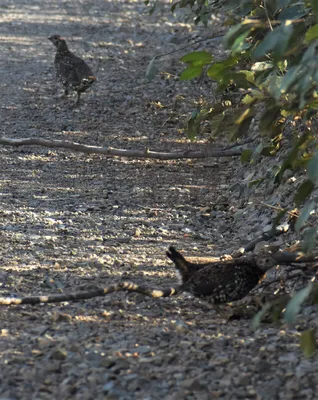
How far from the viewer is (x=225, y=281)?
4379mm

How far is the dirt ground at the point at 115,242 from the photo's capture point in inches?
142

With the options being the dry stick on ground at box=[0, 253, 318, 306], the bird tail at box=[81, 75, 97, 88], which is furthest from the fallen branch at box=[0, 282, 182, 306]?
the bird tail at box=[81, 75, 97, 88]

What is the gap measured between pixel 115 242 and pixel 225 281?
1.39m

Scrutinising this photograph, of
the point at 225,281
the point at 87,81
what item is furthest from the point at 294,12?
the point at 87,81

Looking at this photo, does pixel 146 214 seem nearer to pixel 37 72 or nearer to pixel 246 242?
pixel 246 242

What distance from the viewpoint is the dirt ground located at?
360 centimetres

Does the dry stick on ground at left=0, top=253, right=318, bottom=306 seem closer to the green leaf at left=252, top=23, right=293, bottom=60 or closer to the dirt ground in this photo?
the dirt ground

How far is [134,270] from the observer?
16.7ft

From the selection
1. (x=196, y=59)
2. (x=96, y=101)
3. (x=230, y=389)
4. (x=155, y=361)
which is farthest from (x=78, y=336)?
(x=96, y=101)

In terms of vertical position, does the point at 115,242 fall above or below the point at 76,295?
below

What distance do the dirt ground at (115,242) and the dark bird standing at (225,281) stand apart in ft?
0.39

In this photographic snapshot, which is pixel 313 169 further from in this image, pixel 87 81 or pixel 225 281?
pixel 87 81

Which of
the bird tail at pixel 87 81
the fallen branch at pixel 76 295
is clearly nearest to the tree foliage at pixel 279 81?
the fallen branch at pixel 76 295

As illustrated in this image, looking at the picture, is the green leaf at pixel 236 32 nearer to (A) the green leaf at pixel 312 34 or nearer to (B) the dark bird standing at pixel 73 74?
(A) the green leaf at pixel 312 34
